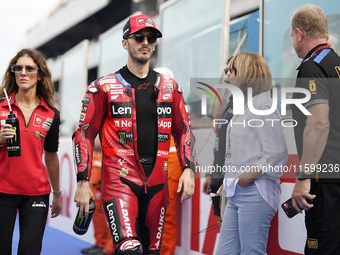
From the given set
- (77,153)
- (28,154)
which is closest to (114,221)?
(77,153)

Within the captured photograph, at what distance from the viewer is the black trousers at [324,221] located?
9.52ft

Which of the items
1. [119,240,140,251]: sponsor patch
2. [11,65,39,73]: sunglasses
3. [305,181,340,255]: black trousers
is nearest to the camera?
[305,181,340,255]: black trousers

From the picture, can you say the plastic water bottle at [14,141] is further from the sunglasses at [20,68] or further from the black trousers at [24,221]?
the sunglasses at [20,68]

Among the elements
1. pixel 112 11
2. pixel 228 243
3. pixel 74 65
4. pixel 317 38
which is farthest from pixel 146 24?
pixel 112 11

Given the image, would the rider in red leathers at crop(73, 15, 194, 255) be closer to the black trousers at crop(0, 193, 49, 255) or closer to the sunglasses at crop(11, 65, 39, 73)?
the black trousers at crop(0, 193, 49, 255)

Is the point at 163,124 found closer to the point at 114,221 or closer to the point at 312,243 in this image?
the point at 114,221

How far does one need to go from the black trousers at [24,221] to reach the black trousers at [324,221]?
198 cm

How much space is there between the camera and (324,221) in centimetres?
293

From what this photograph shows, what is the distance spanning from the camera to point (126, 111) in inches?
138

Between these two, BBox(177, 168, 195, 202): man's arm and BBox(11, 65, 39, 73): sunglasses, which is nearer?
BBox(177, 168, 195, 202): man's arm

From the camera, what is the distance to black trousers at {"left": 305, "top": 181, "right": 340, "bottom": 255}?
2.90m

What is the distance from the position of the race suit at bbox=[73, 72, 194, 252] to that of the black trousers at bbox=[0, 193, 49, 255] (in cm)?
52

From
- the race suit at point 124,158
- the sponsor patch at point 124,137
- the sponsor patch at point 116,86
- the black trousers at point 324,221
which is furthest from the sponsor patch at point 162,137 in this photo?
the black trousers at point 324,221

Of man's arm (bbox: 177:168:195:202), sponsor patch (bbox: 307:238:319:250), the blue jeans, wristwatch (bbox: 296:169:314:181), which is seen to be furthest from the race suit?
sponsor patch (bbox: 307:238:319:250)
